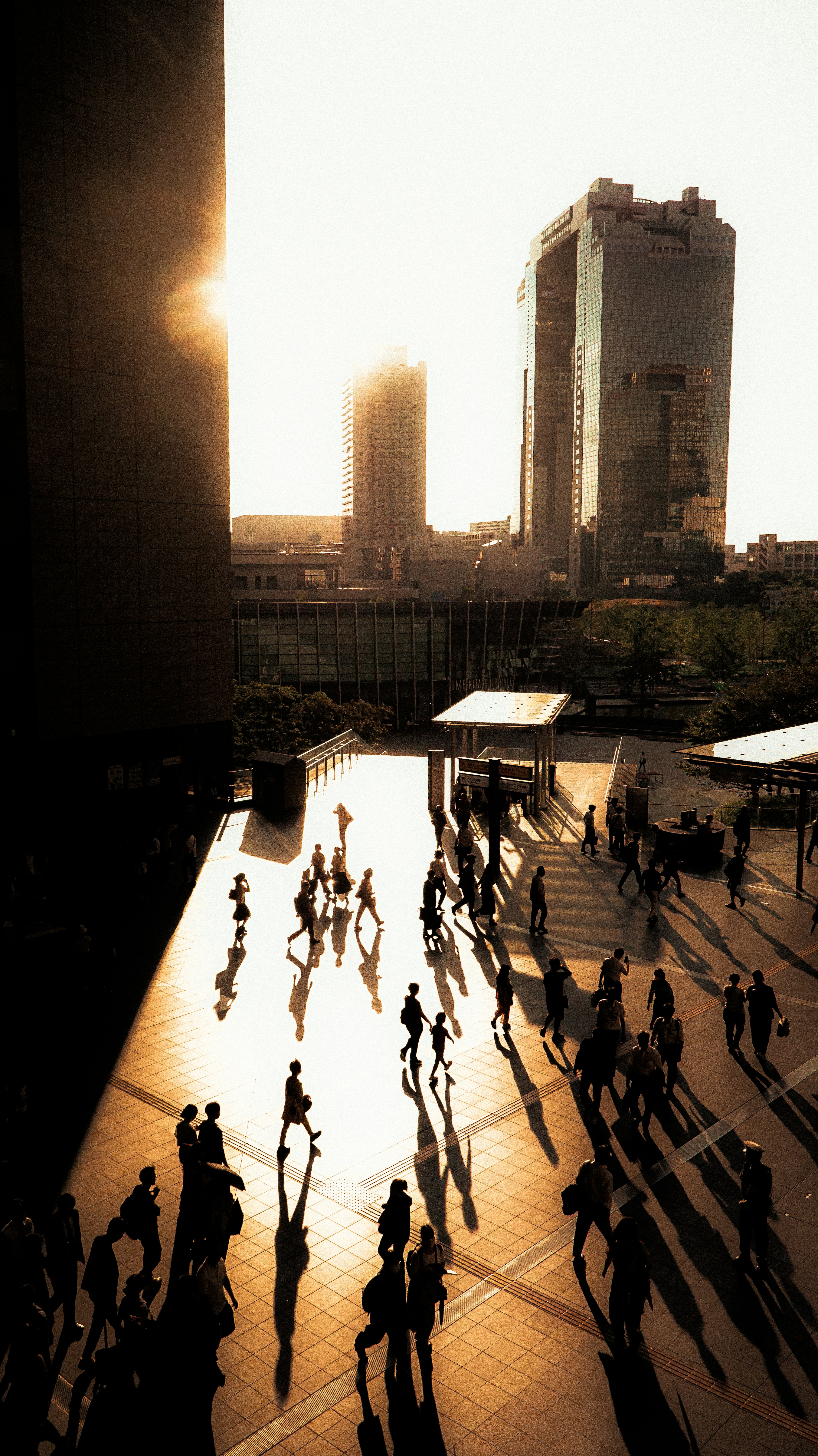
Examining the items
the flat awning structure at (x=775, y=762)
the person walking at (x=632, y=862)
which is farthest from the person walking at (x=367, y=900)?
the flat awning structure at (x=775, y=762)

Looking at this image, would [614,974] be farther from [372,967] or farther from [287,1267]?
[287,1267]

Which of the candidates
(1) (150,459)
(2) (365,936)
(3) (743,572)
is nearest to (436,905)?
(2) (365,936)

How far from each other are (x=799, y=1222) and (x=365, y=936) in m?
10.6

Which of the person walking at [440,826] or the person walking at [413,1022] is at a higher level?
the person walking at [413,1022]

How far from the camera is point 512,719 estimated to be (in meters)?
29.8

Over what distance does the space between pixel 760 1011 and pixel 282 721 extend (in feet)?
110

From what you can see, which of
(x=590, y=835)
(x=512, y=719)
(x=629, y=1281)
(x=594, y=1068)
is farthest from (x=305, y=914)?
(x=512, y=719)

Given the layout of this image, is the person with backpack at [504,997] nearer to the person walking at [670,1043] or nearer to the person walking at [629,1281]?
the person walking at [670,1043]

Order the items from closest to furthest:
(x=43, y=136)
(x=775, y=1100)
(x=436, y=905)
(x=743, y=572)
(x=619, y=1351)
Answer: (x=619, y=1351) → (x=775, y=1100) → (x=436, y=905) → (x=43, y=136) → (x=743, y=572)

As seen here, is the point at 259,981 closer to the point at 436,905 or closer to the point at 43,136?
the point at 436,905

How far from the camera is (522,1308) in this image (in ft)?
27.2

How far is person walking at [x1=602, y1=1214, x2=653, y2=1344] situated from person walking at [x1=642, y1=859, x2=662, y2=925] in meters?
12.5

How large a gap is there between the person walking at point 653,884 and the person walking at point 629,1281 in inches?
493

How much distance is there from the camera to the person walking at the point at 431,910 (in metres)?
17.8
